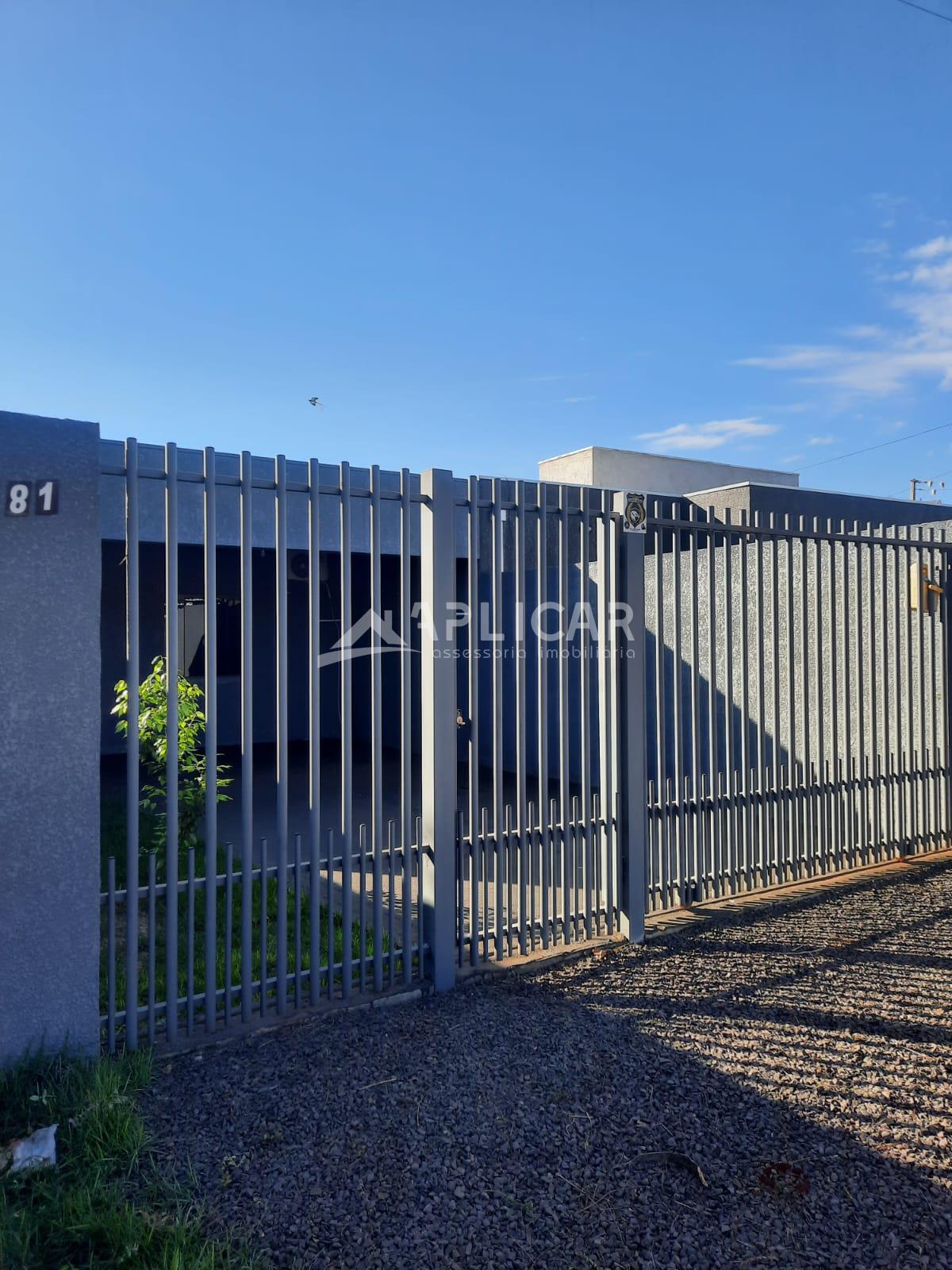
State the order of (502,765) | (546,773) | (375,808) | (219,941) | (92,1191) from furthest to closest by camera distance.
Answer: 1. (502,765)
2. (219,941)
3. (546,773)
4. (375,808)
5. (92,1191)

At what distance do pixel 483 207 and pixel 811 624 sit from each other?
16.2 ft

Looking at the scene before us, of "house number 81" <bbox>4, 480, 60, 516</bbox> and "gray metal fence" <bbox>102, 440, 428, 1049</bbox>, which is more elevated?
"house number 81" <bbox>4, 480, 60, 516</bbox>

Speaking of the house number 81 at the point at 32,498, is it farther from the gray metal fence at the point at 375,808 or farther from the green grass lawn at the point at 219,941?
the green grass lawn at the point at 219,941

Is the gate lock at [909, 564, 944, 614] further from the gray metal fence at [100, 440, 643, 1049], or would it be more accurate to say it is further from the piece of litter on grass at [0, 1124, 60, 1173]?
the piece of litter on grass at [0, 1124, 60, 1173]

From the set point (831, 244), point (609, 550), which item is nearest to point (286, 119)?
point (609, 550)

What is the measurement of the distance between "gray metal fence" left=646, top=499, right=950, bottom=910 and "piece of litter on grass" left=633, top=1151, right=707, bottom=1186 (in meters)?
2.45

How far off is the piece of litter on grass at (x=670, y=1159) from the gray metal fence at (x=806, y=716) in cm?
245

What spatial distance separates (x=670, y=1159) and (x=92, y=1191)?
170cm

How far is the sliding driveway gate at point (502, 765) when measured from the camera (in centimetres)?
352

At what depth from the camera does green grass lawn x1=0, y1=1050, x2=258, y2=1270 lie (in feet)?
6.93

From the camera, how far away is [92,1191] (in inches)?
92.2

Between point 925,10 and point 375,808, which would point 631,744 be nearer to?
point 375,808

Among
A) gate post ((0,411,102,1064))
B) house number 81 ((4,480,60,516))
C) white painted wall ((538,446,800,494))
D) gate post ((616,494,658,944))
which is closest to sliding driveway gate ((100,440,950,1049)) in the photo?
gate post ((616,494,658,944))

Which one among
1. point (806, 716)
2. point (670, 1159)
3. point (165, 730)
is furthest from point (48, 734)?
point (806, 716)
